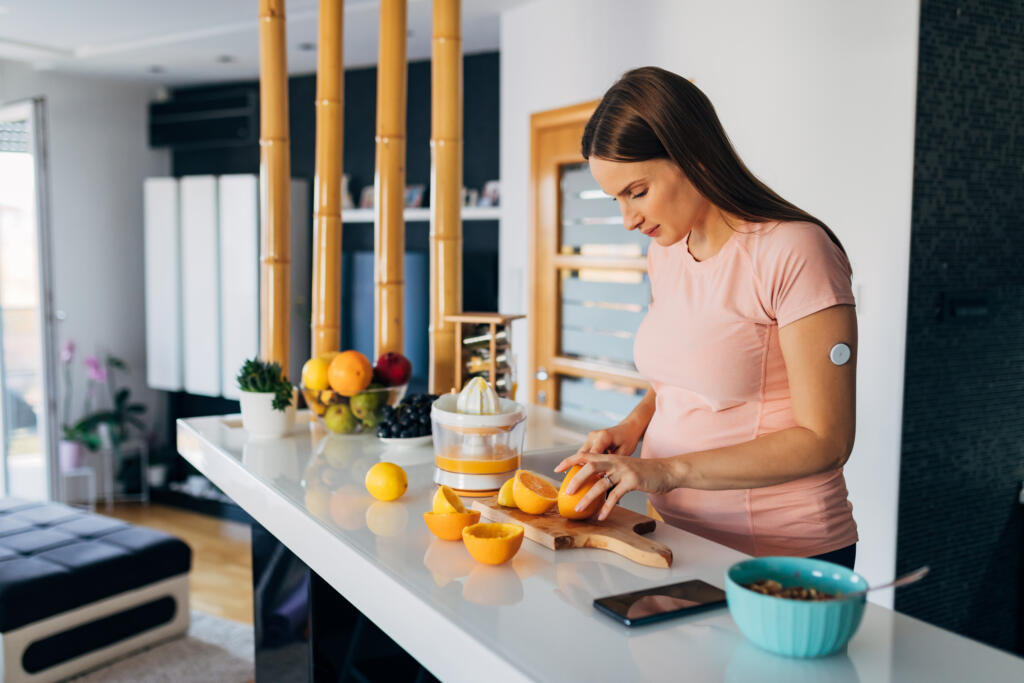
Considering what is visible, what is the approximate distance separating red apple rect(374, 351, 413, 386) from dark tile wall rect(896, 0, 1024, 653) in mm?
1459

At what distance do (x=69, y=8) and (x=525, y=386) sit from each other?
2759mm

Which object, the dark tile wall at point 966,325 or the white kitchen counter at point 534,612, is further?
the dark tile wall at point 966,325

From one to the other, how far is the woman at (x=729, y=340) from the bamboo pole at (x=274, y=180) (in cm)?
143

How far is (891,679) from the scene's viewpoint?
36.8 inches

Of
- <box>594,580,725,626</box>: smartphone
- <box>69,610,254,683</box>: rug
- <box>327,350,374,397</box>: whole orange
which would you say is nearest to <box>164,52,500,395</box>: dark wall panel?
<box>69,610,254,683</box>: rug

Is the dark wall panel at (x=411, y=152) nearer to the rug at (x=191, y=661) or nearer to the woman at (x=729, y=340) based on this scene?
the rug at (x=191, y=661)

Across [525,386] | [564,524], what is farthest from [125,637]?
[564,524]

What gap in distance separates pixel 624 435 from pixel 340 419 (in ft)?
2.75

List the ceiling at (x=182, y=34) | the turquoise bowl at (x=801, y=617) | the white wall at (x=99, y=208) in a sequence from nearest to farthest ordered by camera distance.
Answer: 1. the turquoise bowl at (x=801, y=617)
2. the ceiling at (x=182, y=34)
3. the white wall at (x=99, y=208)

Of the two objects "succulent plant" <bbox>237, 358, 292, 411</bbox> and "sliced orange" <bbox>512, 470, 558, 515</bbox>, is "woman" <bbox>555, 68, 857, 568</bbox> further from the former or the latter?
"succulent plant" <bbox>237, 358, 292, 411</bbox>

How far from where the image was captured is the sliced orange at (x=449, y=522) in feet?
4.49

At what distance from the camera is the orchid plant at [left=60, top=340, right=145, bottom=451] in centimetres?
558

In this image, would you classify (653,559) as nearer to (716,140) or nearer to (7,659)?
(716,140)

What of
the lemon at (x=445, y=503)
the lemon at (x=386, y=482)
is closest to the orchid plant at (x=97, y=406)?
the lemon at (x=386, y=482)
